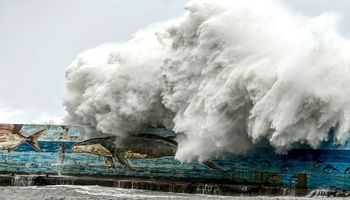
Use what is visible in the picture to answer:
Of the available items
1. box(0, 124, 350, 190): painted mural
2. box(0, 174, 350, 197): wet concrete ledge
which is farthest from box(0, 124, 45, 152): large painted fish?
box(0, 174, 350, 197): wet concrete ledge

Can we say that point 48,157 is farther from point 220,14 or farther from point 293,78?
point 293,78

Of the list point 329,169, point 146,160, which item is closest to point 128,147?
point 146,160

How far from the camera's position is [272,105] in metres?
28.1

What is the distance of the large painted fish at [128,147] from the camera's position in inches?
1355

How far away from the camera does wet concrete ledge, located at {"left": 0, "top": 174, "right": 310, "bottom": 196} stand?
28297 mm

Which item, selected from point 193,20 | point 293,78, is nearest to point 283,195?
point 293,78

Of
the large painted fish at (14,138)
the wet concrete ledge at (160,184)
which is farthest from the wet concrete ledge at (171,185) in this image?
the large painted fish at (14,138)

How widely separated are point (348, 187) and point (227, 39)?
910cm

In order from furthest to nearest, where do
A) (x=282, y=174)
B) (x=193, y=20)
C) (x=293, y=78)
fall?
1. (x=193, y=20)
2. (x=282, y=174)
3. (x=293, y=78)

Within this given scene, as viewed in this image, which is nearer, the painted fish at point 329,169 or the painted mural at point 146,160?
the painted fish at point 329,169

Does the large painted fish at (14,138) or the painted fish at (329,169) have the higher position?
the large painted fish at (14,138)

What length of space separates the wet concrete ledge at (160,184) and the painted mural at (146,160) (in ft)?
2.53

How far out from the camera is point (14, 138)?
38844 millimetres

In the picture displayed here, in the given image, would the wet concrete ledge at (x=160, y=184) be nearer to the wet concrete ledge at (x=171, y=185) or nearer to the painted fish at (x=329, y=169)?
the wet concrete ledge at (x=171, y=185)
